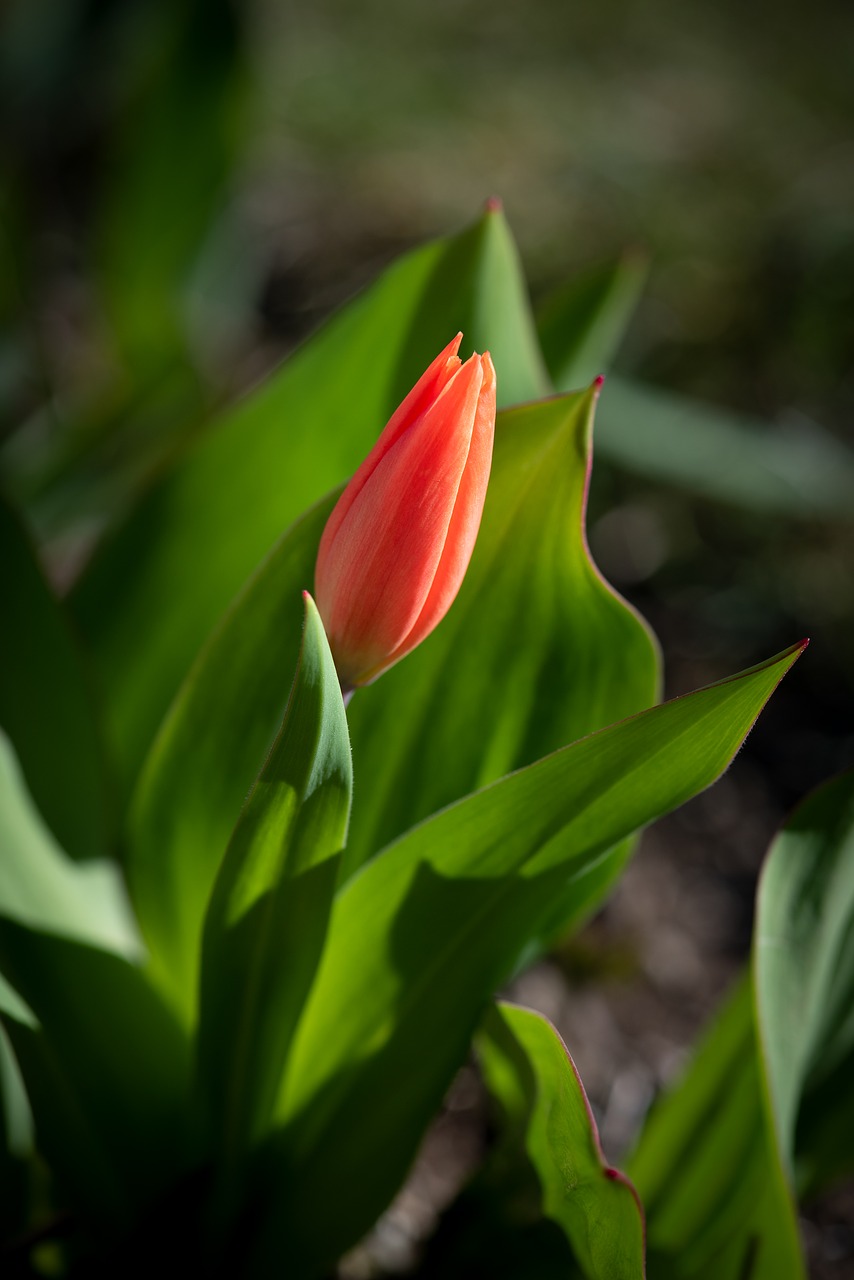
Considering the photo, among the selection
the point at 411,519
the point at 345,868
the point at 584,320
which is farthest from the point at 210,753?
the point at 584,320

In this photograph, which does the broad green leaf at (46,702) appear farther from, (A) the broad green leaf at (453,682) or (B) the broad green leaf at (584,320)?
(B) the broad green leaf at (584,320)

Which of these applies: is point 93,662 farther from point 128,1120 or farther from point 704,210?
point 704,210

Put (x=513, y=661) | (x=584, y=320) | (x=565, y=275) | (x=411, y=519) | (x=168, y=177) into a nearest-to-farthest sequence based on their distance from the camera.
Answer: (x=411, y=519), (x=513, y=661), (x=584, y=320), (x=168, y=177), (x=565, y=275)

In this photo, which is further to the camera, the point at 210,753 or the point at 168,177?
the point at 168,177

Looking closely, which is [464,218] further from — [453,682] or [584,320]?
[453,682]

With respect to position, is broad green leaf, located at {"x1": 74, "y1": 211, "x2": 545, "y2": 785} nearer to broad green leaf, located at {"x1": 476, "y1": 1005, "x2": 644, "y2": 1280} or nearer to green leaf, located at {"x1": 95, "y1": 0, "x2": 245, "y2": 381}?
broad green leaf, located at {"x1": 476, "y1": 1005, "x2": 644, "y2": 1280}

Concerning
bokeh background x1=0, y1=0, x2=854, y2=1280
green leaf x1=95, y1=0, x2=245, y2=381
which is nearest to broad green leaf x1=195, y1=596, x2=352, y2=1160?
bokeh background x1=0, y1=0, x2=854, y2=1280

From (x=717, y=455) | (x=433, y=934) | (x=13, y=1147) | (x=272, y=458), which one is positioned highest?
(x=272, y=458)
